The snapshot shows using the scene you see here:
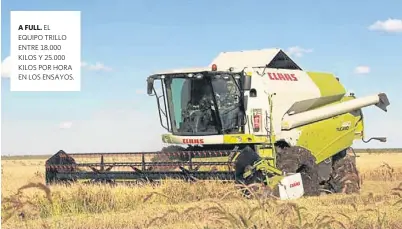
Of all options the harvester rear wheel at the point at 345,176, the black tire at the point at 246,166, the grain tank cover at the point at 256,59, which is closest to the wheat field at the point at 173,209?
the black tire at the point at 246,166

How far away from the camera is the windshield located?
13.0m

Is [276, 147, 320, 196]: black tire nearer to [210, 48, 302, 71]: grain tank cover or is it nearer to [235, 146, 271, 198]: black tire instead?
[235, 146, 271, 198]: black tire

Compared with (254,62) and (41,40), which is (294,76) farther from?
(41,40)

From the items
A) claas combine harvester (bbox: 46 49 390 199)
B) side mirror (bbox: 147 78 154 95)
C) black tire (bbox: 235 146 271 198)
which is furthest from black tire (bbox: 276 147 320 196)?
side mirror (bbox: 147 78 154 95)

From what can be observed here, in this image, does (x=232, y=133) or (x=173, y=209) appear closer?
(x=173, y=209)

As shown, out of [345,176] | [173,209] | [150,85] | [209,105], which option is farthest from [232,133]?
[173,209]

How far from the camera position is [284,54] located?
1477cm

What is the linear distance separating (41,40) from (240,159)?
3.88 m

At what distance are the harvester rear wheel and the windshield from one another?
3.60 meters

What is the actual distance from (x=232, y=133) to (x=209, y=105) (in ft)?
2.29

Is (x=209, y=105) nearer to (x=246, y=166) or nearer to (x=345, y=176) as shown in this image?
(x=246, y=166)

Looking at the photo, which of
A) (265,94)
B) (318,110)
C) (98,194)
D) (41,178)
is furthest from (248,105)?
(41,178)

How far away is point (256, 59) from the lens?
14250 mm

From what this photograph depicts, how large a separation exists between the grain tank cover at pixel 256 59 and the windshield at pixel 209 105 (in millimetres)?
998
